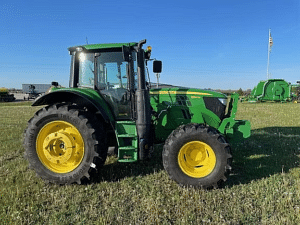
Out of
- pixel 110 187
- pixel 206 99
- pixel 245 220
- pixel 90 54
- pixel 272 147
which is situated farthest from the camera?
pixel 272 147

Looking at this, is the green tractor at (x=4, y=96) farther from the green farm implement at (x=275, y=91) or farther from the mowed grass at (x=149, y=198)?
the green farm implement at (x=275, y=91)

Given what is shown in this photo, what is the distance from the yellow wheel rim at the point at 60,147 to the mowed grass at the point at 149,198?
14.4 inches

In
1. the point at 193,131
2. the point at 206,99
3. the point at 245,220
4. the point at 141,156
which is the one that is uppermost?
the point at 206,99

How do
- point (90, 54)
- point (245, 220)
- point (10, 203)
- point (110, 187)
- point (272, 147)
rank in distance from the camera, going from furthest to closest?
point (272, 147) < point (90, 54) < point (110, 187) < point (10, 203) < point (245, 220)

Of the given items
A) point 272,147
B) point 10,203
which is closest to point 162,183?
point 10,203

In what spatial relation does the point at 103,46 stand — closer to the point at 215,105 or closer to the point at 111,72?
the point at 111,72

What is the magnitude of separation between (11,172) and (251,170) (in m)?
4.75

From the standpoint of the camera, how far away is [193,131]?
3615 mm

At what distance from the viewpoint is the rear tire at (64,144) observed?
11.8ft

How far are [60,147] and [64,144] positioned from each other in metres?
0.15

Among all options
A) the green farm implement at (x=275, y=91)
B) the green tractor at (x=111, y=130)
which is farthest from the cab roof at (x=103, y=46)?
the green farm implement at (x=275, y=91)

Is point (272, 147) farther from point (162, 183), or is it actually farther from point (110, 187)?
point (110, 187)

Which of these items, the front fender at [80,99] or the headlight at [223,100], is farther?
the headlight at [223,100]

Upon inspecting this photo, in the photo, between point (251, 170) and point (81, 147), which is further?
point (251, 170)
